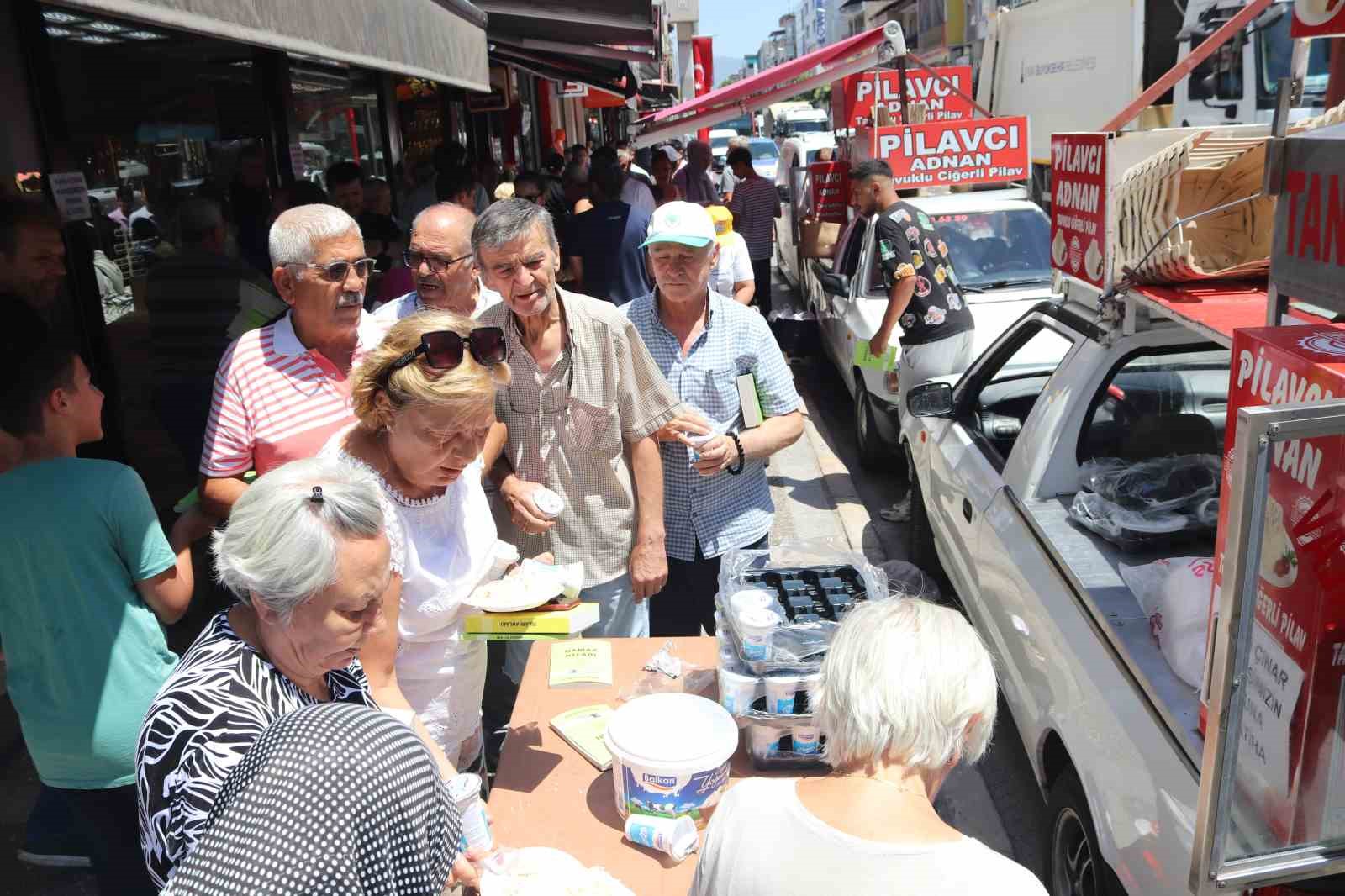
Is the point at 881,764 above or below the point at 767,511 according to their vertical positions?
above

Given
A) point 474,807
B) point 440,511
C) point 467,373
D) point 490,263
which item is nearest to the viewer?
point 474,807

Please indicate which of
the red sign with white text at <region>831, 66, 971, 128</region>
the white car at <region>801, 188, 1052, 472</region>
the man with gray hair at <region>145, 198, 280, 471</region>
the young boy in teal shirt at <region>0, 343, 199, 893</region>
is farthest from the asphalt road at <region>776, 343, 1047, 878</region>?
the red sign with white text at <region>831, 66, 971, 128</region>

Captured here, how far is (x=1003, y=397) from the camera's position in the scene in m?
4.15

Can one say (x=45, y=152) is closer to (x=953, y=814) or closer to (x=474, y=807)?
(x=474, y=807)

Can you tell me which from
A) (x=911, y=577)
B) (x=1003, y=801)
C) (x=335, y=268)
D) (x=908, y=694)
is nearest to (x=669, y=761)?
(x=908, y=694)

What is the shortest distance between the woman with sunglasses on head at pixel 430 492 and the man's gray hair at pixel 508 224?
1.55 feet

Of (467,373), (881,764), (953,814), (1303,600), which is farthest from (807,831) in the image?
(953,814)

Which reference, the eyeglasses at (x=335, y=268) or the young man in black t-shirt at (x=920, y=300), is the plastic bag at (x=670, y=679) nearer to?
the eyeglasses at (x=335, y=268)

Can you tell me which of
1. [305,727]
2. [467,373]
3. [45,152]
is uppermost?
[45,152]

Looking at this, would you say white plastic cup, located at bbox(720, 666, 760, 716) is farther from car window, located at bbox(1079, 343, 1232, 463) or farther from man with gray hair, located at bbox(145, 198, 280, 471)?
man with gray hair, located at bbox(145, 198, 280, 471)

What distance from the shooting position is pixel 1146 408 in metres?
3.38

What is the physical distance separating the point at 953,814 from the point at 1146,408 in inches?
59.6

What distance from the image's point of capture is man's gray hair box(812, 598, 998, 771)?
56.5 inches

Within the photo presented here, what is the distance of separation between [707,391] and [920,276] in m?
2.61
